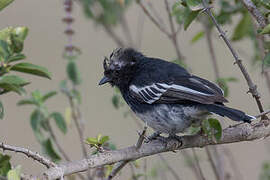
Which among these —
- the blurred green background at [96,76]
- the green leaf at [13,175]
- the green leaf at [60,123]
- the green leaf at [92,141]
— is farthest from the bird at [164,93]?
the blurred green background at [96,76]

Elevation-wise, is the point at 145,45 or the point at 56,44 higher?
the point at 56,44

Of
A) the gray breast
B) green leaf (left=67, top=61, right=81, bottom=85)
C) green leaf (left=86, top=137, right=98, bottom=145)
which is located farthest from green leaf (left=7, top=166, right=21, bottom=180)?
green leaf (left=67, top=61, right=81, bottom=85)

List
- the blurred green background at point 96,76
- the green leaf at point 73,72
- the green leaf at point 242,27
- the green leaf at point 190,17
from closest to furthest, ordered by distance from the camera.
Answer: the green leaf at point 190,17 → the green leaf at point 73,72 → the green leaf at point 242,27 → the blurred green background at point 96,76

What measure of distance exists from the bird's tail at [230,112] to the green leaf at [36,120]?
5.74 feet

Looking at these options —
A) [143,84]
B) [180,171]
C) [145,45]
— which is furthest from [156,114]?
[145,45]

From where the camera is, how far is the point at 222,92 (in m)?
4.57

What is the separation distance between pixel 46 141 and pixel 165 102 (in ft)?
4.11

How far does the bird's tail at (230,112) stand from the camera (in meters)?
3.77

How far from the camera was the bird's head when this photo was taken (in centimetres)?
531

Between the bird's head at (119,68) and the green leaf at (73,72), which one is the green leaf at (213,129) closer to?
the bird's head at (119,68)

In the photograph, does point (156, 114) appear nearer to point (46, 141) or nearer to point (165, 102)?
point (165, 102)

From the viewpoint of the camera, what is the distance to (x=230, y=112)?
3928 millimetres

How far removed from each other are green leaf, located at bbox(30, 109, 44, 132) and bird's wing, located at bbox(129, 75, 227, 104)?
1.02 m

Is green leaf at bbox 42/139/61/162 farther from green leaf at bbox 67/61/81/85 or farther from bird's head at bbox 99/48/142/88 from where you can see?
bird's head at bbox 99/48/142/88
